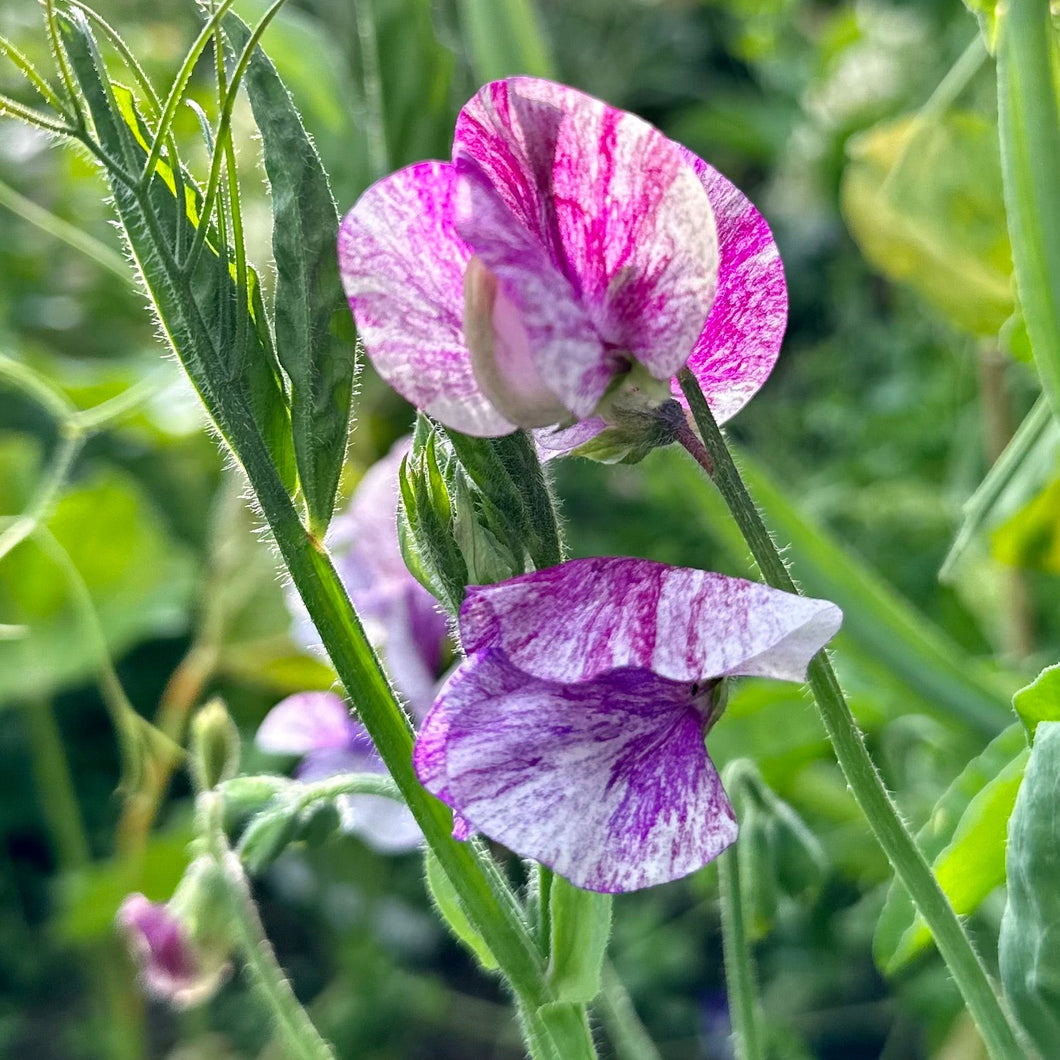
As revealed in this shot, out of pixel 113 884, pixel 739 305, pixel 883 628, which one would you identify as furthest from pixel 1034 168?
pixel 113 884

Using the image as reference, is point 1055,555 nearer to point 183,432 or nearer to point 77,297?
point 183,432

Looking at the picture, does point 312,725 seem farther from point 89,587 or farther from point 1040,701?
point 89,587

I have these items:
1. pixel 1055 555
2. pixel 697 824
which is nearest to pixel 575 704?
pixel 697 824

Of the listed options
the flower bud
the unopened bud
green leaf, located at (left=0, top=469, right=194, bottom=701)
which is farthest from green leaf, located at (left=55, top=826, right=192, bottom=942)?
the unopened bud

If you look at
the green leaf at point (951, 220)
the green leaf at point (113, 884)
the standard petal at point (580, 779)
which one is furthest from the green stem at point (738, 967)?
the green leaf at point (113, 884)

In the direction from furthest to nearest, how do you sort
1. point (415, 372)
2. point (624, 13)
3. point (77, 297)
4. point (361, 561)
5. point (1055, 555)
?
point (624, 13)
point (77, 297)
point (1055, 555)
point (361, 561)
point (415, 372)

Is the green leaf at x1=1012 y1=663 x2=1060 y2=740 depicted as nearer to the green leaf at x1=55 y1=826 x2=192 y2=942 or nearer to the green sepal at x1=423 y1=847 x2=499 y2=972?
the green sepal at x1=423 y1=847 x2=499 y2=972

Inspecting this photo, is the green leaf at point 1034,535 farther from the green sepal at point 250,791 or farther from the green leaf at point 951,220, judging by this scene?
the green sepal at point 250,791
